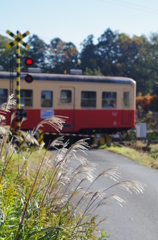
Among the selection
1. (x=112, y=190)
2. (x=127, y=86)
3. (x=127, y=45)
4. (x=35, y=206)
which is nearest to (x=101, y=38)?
(x=127, y=45)

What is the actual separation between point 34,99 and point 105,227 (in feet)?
40.3

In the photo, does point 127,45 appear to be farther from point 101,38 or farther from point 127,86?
point 127,86

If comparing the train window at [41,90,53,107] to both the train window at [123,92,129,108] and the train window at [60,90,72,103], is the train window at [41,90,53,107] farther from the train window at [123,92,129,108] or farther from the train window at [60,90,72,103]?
the train window at [123,92,129,108]

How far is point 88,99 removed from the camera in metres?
19.0

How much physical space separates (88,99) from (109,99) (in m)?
1.08

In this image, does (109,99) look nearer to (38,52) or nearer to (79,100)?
(79,100)

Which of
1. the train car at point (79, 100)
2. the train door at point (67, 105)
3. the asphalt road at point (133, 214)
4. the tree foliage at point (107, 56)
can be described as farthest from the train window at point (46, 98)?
the tree foliage at point (107, 56)

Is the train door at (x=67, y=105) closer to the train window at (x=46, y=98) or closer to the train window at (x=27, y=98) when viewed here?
the train window at (x=46, y=98)

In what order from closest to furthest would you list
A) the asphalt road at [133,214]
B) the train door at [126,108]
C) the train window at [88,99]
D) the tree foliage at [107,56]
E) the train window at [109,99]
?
1. the asphalt road at [133,214]
2. the train window at [88,99]
3. the train window at [109,99]
4. the train door at [126,108]
5. the tree foliage at [107,56]

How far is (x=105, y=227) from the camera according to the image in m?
6.17

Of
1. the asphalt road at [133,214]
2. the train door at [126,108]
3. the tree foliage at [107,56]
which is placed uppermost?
the tree foliage at [107,56]

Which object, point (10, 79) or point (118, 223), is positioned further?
point (10, 79)

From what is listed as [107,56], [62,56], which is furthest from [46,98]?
[107,56]

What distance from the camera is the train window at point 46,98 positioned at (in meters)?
18.1
